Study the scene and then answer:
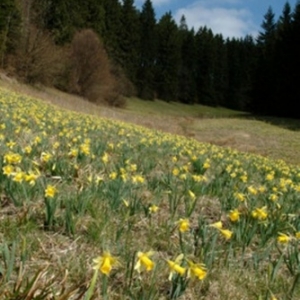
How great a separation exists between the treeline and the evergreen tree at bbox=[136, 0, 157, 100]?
16 cm

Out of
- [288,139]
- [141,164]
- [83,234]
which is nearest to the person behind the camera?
[83,234]

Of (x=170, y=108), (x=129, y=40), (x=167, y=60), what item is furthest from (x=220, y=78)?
(x=129, y=40)

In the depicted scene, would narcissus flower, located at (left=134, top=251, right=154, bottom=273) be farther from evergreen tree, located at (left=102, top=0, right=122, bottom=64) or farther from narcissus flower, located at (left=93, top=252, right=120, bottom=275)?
evergreen tree, located at (left=102, top=0, right=122, bottom=64)

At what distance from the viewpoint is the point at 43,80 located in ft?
135

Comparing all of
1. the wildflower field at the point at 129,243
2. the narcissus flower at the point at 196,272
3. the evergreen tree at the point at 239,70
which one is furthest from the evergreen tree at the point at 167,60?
the narcissus flower at the point at 196,272

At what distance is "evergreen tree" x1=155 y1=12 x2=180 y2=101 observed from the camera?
67.2 m

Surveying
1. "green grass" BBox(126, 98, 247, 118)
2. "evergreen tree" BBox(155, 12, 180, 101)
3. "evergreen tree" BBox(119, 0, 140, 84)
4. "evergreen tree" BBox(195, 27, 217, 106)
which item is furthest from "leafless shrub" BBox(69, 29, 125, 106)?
"evergreen tree" BBox(195, 27, 217, 106)

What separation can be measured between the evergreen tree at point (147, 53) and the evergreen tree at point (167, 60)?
4.30 ft

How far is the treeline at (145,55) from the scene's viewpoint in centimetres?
4175

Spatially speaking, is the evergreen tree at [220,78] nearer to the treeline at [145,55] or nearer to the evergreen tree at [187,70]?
the treeline at [145,55]

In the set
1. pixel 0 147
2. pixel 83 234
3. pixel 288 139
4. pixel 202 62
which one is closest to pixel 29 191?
pixel 83 234

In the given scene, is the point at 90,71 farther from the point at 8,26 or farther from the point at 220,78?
the point at 220,78

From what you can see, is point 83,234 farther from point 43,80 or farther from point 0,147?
point 43,80

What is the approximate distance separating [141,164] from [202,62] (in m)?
74.9
